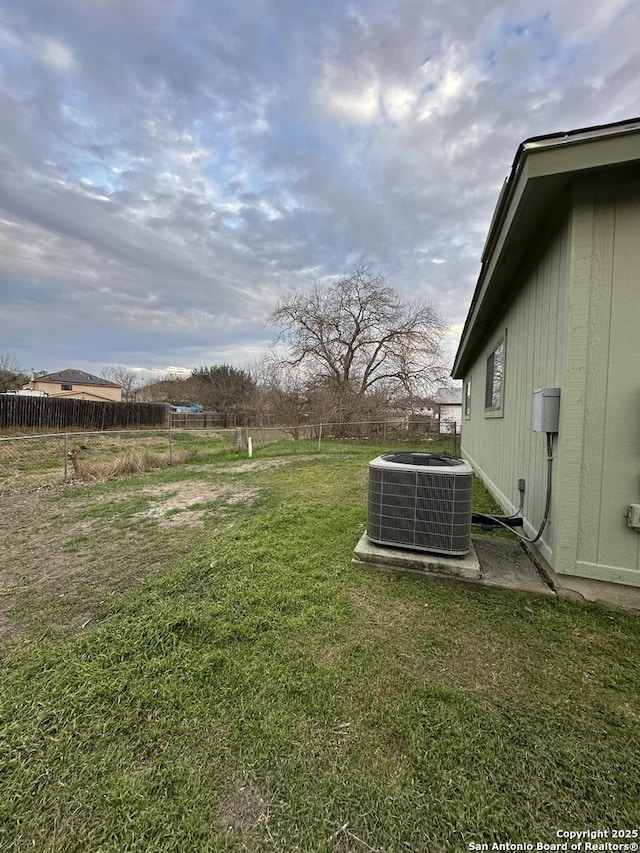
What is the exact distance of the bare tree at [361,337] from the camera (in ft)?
61.4

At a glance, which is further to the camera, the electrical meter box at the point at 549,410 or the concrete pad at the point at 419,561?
the concrete pad at the point at 419,561

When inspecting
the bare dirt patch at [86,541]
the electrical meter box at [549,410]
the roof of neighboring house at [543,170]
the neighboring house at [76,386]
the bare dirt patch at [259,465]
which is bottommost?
the bare dirt patch at [86,541]

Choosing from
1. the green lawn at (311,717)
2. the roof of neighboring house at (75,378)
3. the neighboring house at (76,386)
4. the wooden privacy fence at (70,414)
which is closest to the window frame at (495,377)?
the green lawn at (311,717)

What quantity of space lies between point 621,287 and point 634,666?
2.09 meters

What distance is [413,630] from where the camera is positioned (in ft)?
6.40

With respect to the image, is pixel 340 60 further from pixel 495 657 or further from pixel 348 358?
pixel 348 358

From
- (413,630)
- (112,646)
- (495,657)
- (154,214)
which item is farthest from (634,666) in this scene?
(154,214)

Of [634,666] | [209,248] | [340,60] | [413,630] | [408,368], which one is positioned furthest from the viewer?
[408,368]

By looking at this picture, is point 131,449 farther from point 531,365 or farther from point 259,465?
point 531,365

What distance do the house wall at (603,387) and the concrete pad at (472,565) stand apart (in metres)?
0.35

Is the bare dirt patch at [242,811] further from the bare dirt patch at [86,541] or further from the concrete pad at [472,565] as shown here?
the concrete pad at [472,565]

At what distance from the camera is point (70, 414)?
1753 centimetres

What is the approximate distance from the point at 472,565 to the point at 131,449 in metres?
9.03

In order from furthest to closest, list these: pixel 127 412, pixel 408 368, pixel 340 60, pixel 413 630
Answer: pixel 127 412, pixel 408 368, pixel 340 60, pixel 413 630
